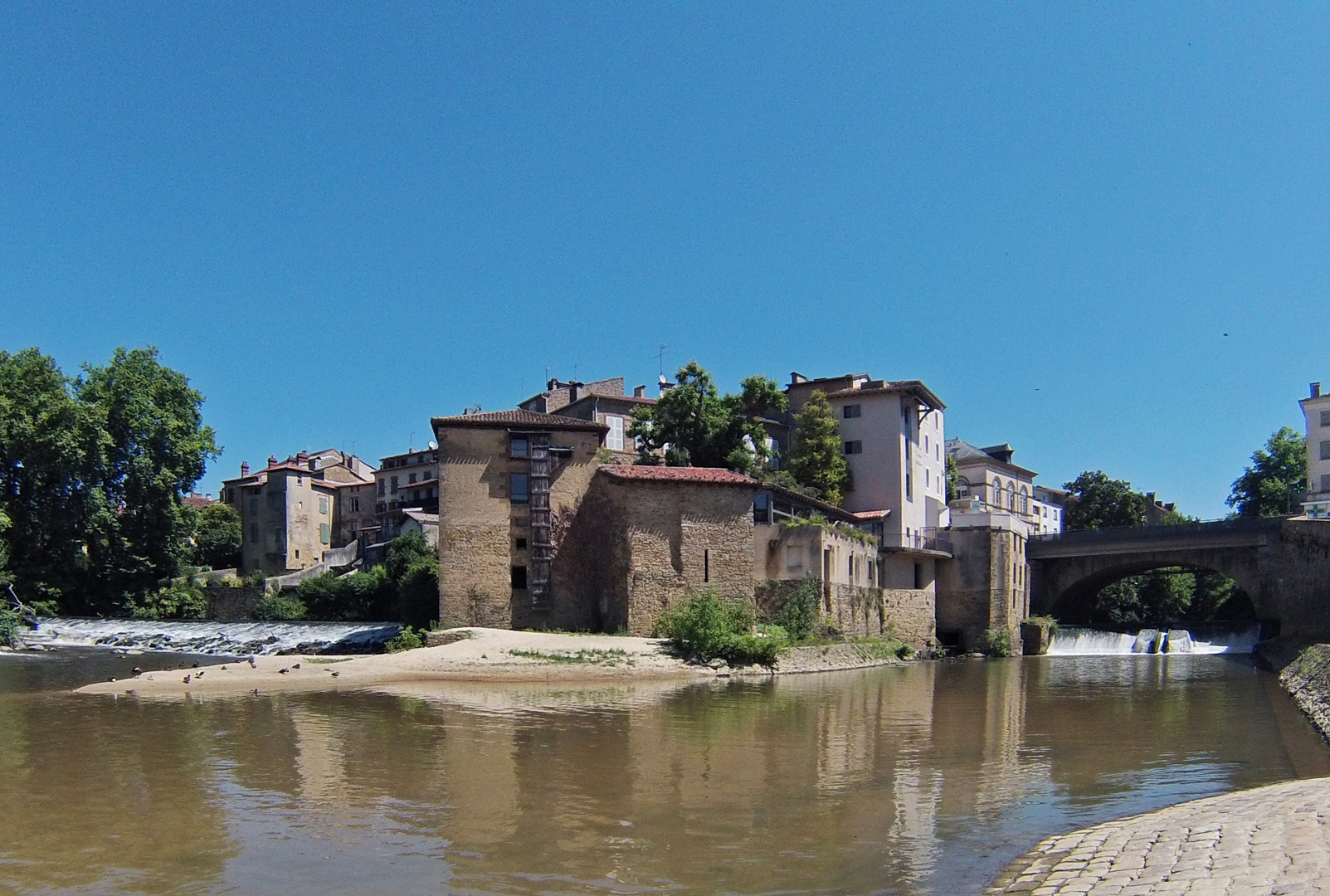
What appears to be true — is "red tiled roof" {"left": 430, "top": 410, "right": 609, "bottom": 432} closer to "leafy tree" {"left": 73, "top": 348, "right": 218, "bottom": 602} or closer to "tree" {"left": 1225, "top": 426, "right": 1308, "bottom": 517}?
"leafy tree" {"left": 73, "top": 348, "right": 218, "bottom": 602}

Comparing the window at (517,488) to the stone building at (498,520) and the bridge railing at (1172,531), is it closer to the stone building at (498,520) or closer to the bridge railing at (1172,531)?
the stone building at (498,520)

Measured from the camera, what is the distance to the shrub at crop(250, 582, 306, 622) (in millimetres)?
53875

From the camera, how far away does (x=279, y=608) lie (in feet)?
179

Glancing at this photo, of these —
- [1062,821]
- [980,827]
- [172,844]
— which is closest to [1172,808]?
[1062,821]

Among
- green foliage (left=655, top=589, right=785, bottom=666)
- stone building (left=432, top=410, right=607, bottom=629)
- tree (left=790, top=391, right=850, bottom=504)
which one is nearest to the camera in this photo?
green foliage (left=655, top=589, right=785, bottom=666)

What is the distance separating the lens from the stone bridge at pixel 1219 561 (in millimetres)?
42781

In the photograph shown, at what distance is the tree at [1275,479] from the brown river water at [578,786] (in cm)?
5643

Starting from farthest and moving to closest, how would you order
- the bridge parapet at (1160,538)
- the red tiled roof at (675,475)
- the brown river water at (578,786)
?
the bridge parapet at (1160,538) < the red tiled roof at (675,475) < the brown river water at (578,786)

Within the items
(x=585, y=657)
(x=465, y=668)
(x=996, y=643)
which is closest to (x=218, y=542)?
(x=465, y=668)

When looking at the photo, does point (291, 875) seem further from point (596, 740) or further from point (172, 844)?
point (596, 740)

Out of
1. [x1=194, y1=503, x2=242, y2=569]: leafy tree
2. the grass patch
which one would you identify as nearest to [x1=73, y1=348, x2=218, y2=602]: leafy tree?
[x1=194, y1=503, x2=242, y2=569]: leafy tree

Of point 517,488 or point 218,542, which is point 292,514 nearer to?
point 218,542

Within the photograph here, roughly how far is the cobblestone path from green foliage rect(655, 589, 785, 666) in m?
22.1

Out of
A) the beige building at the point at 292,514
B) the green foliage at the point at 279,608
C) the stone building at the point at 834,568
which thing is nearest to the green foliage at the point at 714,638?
the stone building at the point at 834,568
